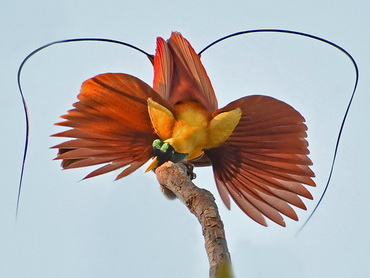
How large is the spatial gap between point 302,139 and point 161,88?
0.55 metres

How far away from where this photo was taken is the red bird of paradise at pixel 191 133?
2039 mm

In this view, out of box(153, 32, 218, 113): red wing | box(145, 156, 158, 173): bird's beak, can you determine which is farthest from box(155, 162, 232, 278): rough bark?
box(153, 32, 218, 113): red wing

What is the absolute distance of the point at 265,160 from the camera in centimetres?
233

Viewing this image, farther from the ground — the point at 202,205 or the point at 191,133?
the point at 191,133

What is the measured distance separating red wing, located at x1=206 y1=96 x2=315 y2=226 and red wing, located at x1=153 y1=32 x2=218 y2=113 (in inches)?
5.8

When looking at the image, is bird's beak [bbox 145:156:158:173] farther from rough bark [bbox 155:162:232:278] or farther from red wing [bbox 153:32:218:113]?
red wing [bbox 153:32:218:113]

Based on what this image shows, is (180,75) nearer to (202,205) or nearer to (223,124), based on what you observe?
(223,124)

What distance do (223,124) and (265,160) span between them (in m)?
0.26

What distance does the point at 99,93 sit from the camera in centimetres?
202

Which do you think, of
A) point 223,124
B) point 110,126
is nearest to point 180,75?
point 223,124

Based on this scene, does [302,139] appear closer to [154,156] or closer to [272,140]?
[272,140]

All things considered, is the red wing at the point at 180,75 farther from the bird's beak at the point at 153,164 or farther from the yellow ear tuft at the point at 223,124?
the bird's beak at the point at 153,164

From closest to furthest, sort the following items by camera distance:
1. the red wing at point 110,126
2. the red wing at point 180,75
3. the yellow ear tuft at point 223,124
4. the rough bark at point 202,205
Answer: the rough bark at point 202,205
the red wing at point 110,126
the yellow ear tuft at point 223,124
the red wing at point 180,75

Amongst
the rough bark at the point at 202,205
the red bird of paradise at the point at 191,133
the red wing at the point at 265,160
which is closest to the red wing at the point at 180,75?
the red bird of paradise at the point at 191,133
